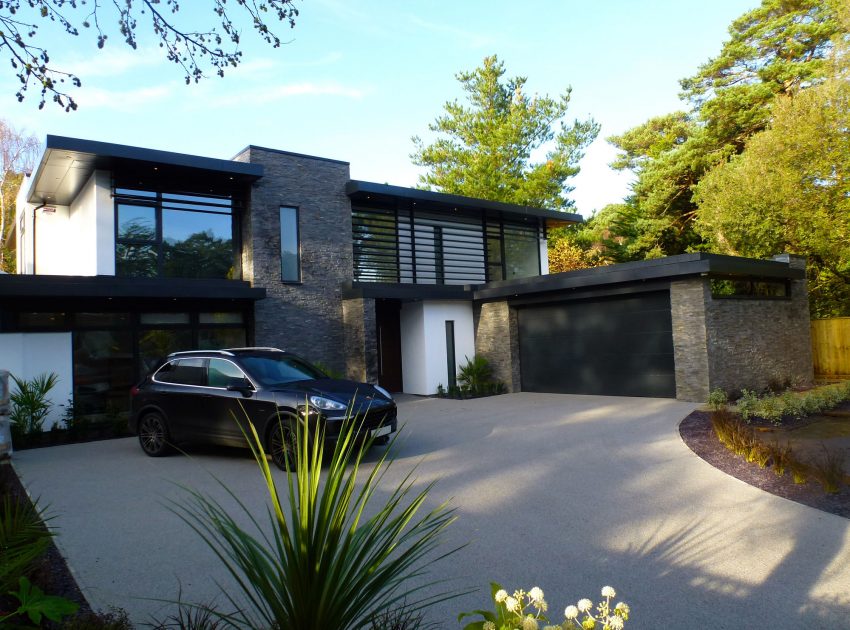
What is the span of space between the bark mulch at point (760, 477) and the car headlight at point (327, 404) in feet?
16.0

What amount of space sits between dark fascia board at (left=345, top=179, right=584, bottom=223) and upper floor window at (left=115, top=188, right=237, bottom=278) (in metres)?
3.49

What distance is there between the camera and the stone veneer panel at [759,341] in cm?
1270

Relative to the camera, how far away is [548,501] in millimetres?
6105

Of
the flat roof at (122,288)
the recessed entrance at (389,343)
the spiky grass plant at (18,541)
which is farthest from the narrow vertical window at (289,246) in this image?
the spiky grass plant at (18,541)

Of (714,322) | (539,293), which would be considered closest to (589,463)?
(714,322)

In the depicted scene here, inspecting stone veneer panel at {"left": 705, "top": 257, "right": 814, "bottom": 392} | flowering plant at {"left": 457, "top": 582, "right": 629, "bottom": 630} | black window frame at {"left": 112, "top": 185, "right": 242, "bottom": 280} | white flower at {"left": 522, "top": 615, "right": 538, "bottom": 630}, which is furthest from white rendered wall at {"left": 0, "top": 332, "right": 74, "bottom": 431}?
stone veneer panel at {"left": 705, "top": 257, "right": 814, "bottom": 392}

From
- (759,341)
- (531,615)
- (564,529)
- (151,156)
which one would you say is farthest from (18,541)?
(759,341)

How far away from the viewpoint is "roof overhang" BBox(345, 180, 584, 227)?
634 inches

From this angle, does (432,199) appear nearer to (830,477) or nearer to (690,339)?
(690,339)

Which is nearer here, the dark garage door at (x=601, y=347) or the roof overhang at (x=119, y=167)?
the roof overhang at (x=119, y=167)

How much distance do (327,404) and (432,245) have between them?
10901 mm

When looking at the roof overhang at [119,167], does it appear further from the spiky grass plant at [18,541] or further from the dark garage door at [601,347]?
the spiky grass plant at [18,541]

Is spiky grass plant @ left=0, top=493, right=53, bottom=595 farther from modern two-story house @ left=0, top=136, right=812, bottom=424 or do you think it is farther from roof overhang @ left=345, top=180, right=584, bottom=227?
roof overhang @ left=345, top=180, right=584, bottom=227

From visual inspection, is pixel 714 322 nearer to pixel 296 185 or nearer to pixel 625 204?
pixel 296 185
